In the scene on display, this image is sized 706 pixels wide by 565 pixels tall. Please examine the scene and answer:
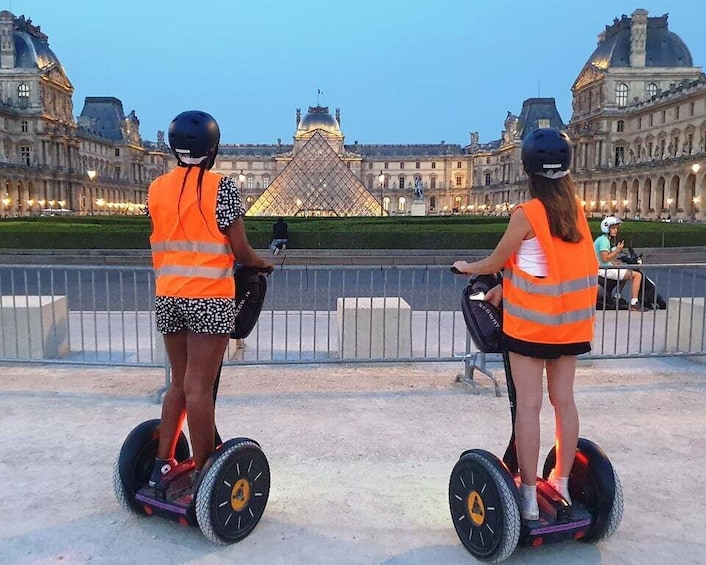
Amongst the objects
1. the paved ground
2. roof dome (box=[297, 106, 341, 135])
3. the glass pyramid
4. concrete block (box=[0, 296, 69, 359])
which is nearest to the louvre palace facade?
the glass pyramid

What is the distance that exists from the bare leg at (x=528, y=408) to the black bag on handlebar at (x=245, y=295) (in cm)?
122

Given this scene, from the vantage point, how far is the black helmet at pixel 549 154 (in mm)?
2586

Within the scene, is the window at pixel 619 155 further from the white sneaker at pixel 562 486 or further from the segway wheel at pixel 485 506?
the segway wheel at pixel 485 506

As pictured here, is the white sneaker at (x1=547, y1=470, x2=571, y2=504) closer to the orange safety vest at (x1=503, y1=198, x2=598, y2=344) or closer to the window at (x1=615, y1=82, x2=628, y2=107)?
the orange safety vest at (x1=503, y1=198, x2=598, y2=344)

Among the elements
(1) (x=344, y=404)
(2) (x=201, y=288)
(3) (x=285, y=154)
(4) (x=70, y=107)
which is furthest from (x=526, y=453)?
(3) (x=285, y=154)

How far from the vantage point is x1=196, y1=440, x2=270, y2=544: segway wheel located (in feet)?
9.09

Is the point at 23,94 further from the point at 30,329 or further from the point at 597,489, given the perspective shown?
the point at 597,489

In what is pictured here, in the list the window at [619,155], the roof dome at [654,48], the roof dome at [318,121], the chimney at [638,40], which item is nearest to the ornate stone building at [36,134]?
the roof dome at [318,121]

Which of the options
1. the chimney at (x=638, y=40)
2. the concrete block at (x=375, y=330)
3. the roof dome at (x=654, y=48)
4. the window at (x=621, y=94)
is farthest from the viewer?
the window at (x=621, y=94)

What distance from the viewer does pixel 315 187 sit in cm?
3603

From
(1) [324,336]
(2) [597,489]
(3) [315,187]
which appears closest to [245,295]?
(2) [597,489]

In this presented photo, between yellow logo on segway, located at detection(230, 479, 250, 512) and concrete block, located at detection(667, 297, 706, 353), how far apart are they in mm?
5095

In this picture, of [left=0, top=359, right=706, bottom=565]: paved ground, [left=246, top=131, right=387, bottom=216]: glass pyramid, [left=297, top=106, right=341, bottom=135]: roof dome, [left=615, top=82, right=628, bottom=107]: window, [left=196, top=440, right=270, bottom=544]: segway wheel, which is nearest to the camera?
[left=196, top=440, right=270, bottom=544]: segway wheel

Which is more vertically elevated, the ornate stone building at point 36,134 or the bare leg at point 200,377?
the ornate stone building at point 36,134
